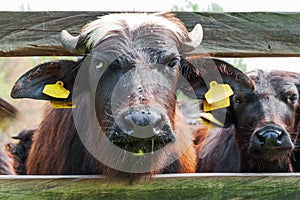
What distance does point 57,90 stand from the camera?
4.11 meters

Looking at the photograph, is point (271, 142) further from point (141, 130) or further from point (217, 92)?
point (141, 130)

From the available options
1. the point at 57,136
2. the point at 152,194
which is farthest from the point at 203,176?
the point at 57,136

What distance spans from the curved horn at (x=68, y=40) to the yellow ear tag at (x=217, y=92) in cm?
93

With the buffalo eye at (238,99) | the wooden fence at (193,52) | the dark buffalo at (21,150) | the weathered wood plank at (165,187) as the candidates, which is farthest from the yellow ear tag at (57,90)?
the dark buffalo at (21,150)

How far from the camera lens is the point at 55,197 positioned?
369 centimetres

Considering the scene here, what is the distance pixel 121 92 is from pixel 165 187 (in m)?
0.60

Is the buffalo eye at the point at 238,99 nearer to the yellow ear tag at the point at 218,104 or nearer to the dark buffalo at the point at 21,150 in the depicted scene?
the yellow ear tag at the point at 218,104

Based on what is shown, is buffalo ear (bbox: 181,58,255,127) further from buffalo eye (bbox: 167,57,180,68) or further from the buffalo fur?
the buffalo fur

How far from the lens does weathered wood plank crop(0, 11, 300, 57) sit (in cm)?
397

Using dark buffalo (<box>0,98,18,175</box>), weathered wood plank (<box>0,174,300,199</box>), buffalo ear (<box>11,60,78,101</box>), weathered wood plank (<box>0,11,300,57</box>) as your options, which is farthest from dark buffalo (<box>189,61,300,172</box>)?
dark buffalo (<box>0,98,18,175</box>)

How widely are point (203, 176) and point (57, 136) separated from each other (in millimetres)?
1292

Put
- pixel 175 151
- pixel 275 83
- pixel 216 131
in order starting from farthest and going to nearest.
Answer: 1. pixel 216 131
2. pixel 275 83
3. pixel 175 151

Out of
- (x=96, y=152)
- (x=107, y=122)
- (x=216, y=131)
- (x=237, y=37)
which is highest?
(x=237, y=37)

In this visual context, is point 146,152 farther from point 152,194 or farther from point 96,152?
point 96,152
